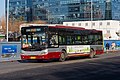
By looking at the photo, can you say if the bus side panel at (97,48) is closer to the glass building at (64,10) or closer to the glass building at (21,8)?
the glass building at (64,10)

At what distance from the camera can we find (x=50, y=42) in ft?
94.6

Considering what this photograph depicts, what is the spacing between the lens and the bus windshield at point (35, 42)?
28.5 metres

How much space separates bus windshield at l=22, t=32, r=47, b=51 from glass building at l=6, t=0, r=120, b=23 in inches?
4143

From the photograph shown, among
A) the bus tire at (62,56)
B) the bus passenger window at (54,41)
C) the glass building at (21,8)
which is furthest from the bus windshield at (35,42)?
the glass building at (21,8)

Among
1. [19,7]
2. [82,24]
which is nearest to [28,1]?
[19,7]

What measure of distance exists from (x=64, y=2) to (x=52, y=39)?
380 feet

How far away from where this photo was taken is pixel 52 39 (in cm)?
2909

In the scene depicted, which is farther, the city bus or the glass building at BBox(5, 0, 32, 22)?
the glass building at BBox(5, 0, 32, 22)

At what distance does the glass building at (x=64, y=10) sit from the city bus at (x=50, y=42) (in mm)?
101425

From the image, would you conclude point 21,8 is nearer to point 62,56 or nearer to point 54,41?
point 62,56

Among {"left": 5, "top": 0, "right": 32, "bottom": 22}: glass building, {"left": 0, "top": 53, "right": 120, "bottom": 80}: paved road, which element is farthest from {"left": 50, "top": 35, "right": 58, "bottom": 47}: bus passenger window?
{"left": 5, "top": 0, "right": 32, "bottom": 22}: glass building

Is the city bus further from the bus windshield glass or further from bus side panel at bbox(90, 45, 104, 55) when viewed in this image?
bus side panel at bbox(90, 45, 104, 55)

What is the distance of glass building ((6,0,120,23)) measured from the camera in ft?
446

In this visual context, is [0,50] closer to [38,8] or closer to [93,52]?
[93,52]
